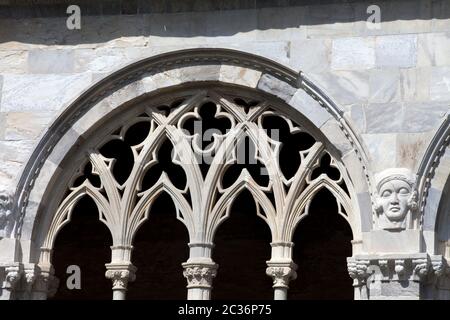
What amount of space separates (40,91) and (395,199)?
321cm

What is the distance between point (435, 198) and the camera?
12891 mm

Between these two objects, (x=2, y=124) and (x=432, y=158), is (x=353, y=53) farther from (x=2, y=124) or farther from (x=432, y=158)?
(x=2, y=124)

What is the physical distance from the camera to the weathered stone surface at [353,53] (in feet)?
43.4

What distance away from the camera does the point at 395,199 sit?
41.9 ft

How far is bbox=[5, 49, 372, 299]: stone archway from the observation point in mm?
13242

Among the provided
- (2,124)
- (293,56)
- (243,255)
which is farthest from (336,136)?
(243,255)

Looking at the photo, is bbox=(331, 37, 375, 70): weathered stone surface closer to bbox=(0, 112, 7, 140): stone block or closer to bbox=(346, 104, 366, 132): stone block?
bbox=(346, 104, 366, 132): stone block

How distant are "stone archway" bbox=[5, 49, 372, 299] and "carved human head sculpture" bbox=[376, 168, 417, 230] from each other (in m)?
0.26

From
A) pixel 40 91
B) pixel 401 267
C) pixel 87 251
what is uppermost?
pixel 40 91

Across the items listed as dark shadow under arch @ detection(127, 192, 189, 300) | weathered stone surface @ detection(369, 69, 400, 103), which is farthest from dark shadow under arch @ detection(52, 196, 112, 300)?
weathered stone surface @ detection(369, 69, 400, 103)
